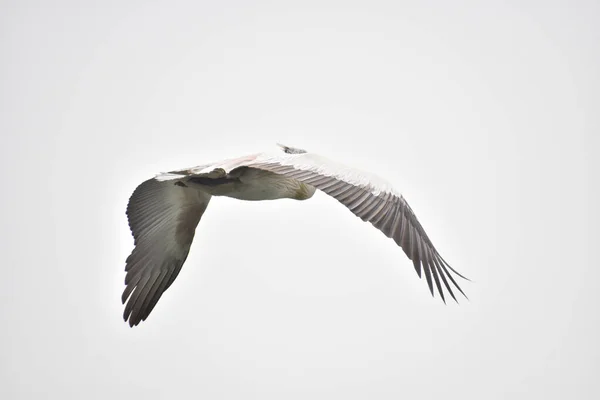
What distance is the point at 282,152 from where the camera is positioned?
1007 centimetres

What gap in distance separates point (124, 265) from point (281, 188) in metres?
2.34

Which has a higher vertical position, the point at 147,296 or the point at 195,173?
the point at 195,173

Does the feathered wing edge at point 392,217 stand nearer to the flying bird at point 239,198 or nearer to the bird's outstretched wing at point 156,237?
the flying bird at point 239,198

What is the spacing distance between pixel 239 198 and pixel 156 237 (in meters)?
1.38

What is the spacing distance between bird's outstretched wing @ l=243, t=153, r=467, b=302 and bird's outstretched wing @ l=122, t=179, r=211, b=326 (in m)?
2.27

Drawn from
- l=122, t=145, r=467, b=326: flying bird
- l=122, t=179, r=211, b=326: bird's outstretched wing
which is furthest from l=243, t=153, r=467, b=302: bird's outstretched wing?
l=122, t=179, r=211, b=326: bird's outstretched wing

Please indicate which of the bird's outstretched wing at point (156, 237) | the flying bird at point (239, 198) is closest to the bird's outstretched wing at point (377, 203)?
the flying bird at point (239, 198)

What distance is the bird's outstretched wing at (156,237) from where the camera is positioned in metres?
10.9

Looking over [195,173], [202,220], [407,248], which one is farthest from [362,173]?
[202,220]

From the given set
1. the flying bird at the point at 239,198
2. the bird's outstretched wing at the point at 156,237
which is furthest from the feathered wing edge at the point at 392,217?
the bird's outstretched wing at the point at 156,237

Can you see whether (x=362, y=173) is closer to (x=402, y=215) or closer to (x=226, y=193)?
(x=402, y=215)

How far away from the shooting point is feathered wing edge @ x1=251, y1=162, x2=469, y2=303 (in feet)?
26.9

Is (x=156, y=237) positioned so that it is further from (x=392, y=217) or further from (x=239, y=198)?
(x=392, y=217)

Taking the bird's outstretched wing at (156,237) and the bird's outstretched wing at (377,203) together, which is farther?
the bird's outstretched wing at (156,237)
